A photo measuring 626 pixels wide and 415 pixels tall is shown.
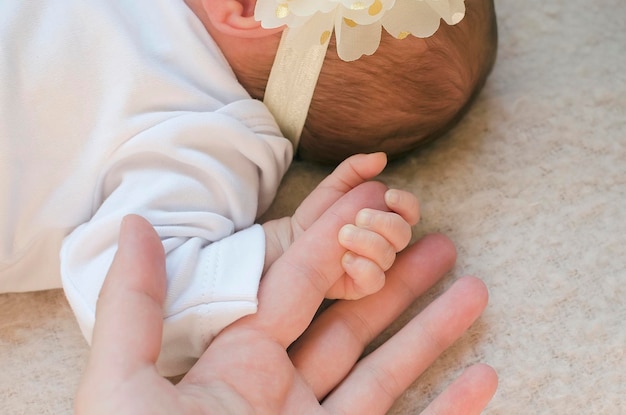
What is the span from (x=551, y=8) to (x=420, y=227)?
51 cm

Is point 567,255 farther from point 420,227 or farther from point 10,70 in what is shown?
point 10,70

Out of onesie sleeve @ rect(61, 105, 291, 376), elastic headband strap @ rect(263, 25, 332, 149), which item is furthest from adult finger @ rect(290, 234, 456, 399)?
elastic headband strap @ rect(263, 25, 332, 149)

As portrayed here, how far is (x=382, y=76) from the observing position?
3.03 ft

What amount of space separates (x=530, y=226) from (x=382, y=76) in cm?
30

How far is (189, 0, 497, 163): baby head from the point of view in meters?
0.92

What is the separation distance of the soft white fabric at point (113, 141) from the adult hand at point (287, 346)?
75 mm

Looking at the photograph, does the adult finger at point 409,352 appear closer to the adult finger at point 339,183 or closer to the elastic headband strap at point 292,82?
the adult finger at point 339,183

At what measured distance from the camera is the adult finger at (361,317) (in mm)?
853

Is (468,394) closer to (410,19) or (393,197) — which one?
(393,197)

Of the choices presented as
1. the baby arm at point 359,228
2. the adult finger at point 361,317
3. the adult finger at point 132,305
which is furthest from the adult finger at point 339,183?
the adult finger at point 132,305

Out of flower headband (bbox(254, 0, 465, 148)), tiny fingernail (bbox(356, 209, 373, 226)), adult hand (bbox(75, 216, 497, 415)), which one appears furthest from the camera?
tiny fingernail (bbox(356, 209, 373, 226))

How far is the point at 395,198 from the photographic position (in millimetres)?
917

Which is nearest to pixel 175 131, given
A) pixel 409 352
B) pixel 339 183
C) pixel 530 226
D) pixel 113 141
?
pixel 113 141

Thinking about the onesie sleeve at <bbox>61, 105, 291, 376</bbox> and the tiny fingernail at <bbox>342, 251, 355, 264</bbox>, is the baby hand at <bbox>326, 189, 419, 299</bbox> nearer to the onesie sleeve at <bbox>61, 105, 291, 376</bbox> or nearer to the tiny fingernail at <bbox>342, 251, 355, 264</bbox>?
the tiny fingernail at <bbox>342, 251, 355, 264</bbox>
